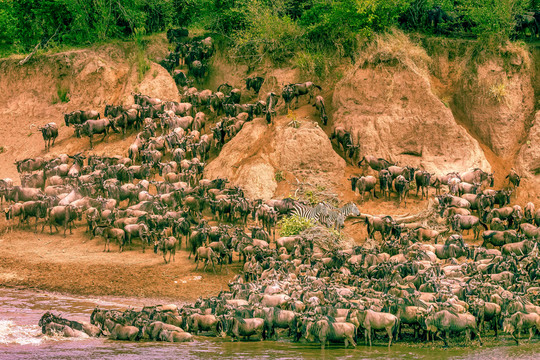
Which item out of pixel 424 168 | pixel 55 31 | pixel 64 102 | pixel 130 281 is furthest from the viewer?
pixel 55 31

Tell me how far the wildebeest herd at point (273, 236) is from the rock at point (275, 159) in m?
0.93

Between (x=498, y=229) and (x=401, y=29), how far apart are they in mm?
13696

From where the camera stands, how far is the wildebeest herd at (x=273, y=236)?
17.6 m

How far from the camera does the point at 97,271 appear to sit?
23312mm

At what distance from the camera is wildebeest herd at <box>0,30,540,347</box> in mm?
17562

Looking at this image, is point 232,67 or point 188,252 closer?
point 188,252

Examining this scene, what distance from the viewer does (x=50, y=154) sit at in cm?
3500

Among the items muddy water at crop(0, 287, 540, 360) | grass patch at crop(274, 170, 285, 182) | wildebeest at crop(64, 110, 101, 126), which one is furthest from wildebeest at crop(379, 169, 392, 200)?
wildebeest at crop(64, 110, 101, 126)

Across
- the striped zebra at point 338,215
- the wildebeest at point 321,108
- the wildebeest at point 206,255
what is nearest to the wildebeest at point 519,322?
the wildebeest at point 206,255

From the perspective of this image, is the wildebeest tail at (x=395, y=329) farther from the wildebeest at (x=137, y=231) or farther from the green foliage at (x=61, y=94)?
the green foliage at (x=61, y=94)

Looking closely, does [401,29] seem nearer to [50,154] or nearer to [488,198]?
[488,198]

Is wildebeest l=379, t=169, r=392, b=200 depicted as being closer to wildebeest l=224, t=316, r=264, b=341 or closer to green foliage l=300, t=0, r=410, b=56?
green foliage l=300, t=0, r=410, b=56

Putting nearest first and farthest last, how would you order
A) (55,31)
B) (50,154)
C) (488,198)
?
(488,198) < (50,154) < (55,31)

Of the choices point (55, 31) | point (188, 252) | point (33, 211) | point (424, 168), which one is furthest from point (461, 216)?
point (55, 31)
